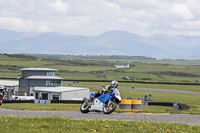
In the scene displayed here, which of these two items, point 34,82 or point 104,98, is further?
point 34,82

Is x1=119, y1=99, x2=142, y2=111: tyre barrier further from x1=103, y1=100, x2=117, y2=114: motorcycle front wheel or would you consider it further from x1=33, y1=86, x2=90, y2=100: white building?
x1=33, y1=86, x2=90, y2=100: white building

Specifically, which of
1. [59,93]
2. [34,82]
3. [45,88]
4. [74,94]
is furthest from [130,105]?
[34,82]

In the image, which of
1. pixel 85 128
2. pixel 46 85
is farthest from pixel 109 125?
pixel 46 85

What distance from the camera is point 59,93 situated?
241ft

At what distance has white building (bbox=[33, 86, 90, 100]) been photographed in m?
73.9

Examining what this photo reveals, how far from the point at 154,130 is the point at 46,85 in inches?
2675

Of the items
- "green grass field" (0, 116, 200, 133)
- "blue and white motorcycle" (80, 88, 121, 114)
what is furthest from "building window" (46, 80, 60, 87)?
"green grass field" (0, 116, 200, 133)

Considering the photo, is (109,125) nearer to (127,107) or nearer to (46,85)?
(127,107)

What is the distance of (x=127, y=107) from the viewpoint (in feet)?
99.0

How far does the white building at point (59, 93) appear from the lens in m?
73.9

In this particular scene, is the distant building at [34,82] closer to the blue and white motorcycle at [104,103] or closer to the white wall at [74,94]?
the white wall at [74,94]

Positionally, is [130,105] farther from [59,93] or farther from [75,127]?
[59,93]

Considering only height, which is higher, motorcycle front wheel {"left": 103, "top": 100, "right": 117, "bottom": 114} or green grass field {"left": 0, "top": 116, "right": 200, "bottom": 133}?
motorcycle front wheel {"left": 103, "top": 100, "right": 117, "bottom": 114}

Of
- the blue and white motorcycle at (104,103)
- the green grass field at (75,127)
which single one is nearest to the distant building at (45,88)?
the blue and white motorcycle at (104,103)
